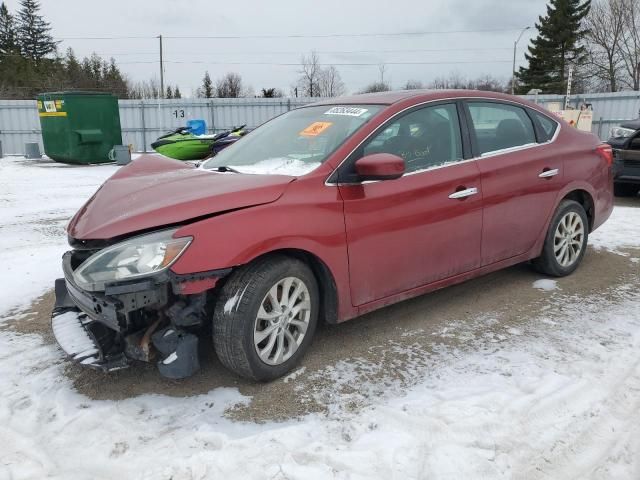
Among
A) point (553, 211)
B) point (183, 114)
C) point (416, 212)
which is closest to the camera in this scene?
point (416, 212)

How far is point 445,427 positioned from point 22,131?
22.2m

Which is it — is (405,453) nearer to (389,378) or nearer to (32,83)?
(389,378)

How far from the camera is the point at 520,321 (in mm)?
3914

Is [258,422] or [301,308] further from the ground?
[301,308]

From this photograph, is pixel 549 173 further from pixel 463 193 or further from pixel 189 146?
pixel 189 146

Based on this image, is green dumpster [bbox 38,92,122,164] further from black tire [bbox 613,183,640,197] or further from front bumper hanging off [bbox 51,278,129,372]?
front bumper hanging off [bbox 51,278,129,372]

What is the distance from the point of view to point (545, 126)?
4.64 m

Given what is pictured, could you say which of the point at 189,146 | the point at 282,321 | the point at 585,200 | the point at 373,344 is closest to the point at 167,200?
the point at 282,321

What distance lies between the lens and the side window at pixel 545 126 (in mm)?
4570

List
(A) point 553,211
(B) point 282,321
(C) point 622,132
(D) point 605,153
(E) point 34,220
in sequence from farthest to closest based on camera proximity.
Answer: (C) point 622,132 < (E) point 34,220 < (D) point 605,153 < (A) point 553,211 < (B) point 282,321

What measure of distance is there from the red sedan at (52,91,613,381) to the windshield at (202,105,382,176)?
0.02 m

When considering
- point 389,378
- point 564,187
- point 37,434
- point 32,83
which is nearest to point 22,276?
point 37,434

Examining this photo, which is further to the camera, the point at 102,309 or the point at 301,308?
the point at 301,308

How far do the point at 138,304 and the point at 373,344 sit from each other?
1.59 metres
